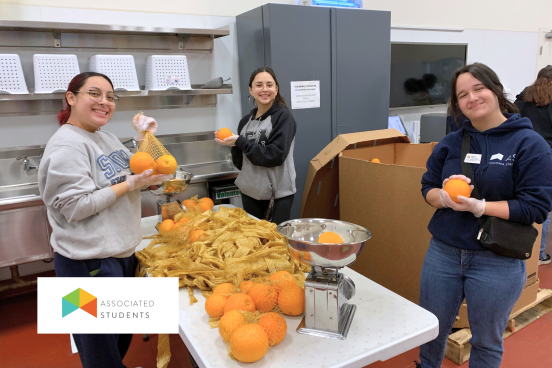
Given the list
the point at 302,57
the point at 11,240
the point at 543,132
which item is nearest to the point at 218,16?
the point at 302,57

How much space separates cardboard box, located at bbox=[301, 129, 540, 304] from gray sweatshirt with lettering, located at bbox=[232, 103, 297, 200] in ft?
0.84

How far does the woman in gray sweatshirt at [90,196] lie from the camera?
1.36 meters

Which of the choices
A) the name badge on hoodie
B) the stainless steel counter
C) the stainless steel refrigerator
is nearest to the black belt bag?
the name badge on hoodie

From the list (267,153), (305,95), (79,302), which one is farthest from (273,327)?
(305,95)

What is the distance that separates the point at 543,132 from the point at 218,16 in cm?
292

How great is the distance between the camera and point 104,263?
1.48m

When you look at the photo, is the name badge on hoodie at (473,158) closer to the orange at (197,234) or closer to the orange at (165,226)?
the orange at (197,234)

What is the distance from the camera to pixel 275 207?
2.54 meters

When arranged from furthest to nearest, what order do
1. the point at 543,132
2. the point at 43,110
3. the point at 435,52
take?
the point at 435,52, the point at 543,132, the point at 43,110

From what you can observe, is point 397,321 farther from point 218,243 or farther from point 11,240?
point 11,240

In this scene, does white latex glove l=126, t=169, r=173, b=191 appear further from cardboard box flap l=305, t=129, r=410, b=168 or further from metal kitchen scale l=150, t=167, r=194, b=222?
cardboard box flap l=305, t=129, r=410, b=168

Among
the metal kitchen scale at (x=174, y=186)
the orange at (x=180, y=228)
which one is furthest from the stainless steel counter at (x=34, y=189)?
the orange at (x=180, y=228)

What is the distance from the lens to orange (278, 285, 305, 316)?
3.89 ft

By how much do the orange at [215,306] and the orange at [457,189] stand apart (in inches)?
32.4
